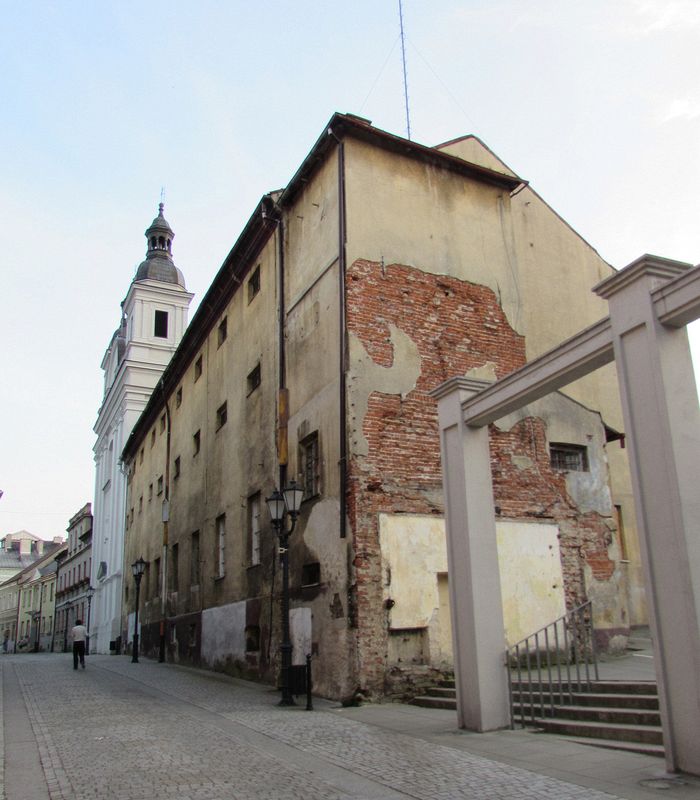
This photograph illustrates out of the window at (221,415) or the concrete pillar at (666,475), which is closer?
the concrete pillar at (666,475)

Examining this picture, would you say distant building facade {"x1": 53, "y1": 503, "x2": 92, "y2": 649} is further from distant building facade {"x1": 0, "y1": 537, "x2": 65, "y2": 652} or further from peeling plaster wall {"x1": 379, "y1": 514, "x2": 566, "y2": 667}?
peeling plaster wall {"x1": 379, "y1": 514, "x2": 566, "y2": 667}

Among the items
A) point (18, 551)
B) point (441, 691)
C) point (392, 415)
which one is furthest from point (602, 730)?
point (18, 551)

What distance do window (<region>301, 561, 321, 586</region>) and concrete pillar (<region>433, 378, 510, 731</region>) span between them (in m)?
4.66

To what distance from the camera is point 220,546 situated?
67.7ft

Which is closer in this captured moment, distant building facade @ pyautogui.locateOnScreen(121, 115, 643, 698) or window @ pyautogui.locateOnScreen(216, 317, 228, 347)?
distant building facade @ pyautogui.locateOnScreen(121, 115, 643, 698)

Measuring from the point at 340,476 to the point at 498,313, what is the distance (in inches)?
209

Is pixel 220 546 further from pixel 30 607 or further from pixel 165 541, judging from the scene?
pixel 30 607

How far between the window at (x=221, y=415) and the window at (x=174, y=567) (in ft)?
19.3

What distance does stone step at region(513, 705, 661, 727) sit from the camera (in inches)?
310

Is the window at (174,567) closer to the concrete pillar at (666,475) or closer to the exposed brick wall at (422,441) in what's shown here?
the exposed brick wall at (422,441)

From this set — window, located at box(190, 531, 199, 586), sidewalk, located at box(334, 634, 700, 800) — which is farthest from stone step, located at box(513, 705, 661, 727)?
window, located at box(190, 531, 199, 586)

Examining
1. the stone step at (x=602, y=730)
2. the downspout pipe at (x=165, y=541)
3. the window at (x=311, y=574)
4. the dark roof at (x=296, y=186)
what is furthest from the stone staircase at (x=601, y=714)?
the downspout pipe at (x=165, y=541)

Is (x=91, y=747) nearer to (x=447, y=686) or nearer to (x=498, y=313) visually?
(x=447, y=686)

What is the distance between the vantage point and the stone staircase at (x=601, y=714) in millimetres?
7652
